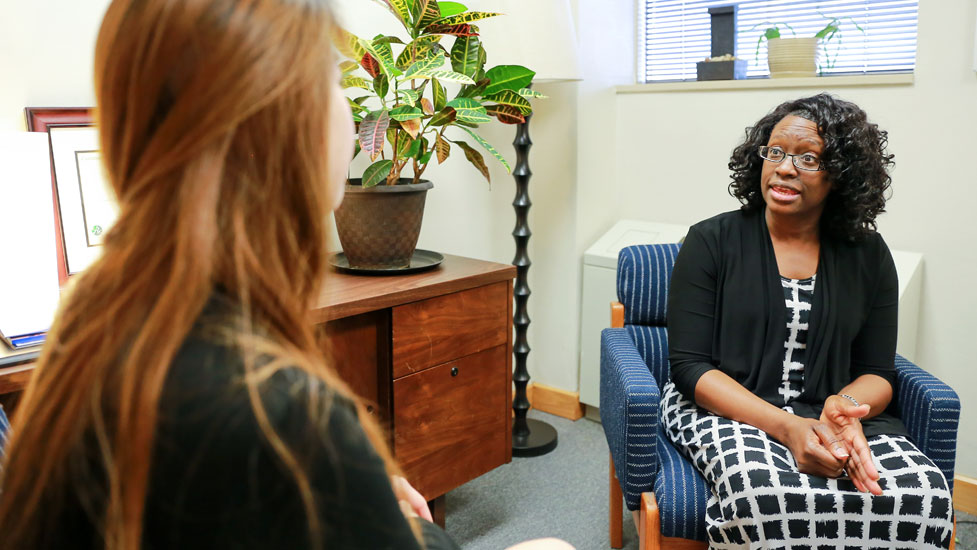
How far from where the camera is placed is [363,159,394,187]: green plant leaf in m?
1.86

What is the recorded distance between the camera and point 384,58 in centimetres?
185

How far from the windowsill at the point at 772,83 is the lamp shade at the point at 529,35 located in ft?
2.14

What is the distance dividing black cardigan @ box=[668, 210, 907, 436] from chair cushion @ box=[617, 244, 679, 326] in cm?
25

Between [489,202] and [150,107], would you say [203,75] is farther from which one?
[489,202]

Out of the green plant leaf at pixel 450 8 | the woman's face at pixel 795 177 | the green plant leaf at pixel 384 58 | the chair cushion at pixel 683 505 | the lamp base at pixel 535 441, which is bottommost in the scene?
the lamp base at pixel 535 441

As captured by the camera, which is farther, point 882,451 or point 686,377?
point 686,377

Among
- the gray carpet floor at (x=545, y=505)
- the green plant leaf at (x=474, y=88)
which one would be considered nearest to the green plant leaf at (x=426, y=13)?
the green plant leaf at (x=474, y=88)

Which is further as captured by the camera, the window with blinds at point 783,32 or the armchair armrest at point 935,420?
the window with blinds at point 783,32

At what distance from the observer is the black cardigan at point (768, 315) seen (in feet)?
5.48

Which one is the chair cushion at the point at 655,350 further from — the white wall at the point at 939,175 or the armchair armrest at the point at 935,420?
the white wall at the point at 939,175

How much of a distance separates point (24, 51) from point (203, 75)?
1.39 meters

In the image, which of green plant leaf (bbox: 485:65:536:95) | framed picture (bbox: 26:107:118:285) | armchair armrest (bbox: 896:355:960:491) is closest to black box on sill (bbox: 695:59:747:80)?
green plant leaf (bbox: 485:65:536:95)

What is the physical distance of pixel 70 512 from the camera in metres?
0.55

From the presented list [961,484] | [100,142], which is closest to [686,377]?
[961,484]
